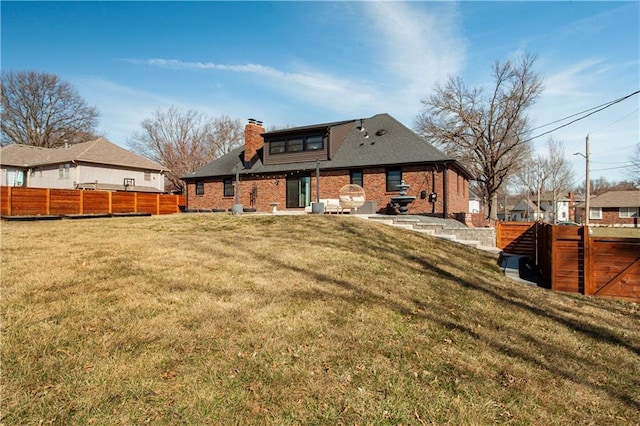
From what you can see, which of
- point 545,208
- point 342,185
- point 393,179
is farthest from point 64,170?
point 545,208

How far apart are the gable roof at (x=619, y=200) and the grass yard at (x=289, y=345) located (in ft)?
194

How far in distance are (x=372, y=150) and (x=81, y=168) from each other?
25.6 meters

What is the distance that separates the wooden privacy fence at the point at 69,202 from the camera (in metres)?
14.5

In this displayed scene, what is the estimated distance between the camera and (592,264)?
7.84 metres

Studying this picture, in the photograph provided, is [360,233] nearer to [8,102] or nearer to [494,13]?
[494,13]

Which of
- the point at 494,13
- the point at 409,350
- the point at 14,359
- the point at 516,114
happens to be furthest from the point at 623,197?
the point at 14,359

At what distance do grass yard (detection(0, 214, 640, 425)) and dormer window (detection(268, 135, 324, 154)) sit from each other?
1535cm

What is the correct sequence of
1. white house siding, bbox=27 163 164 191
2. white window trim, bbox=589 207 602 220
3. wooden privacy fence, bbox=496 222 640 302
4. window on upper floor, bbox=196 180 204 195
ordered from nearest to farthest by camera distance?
wooden privacy fence, bbox=496 222 640 302 < window on upper floor, bbox=196 180 204 195 < white house siding, bbox=27 163 164 191 < white window trim, bbox=589 207 602 220

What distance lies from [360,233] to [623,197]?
61.9 meters

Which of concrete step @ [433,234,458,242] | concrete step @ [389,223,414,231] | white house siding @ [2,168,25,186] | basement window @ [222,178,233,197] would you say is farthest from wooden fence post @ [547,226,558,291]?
white house siding @ [2,168,25,186]

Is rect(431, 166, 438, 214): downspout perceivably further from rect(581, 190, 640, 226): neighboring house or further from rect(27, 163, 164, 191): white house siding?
rect(581, 190, 640, 226): neighboring house

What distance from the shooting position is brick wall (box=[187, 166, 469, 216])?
1817 cm

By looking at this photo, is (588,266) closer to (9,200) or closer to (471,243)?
(471,243)

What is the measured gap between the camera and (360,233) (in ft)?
35.8
